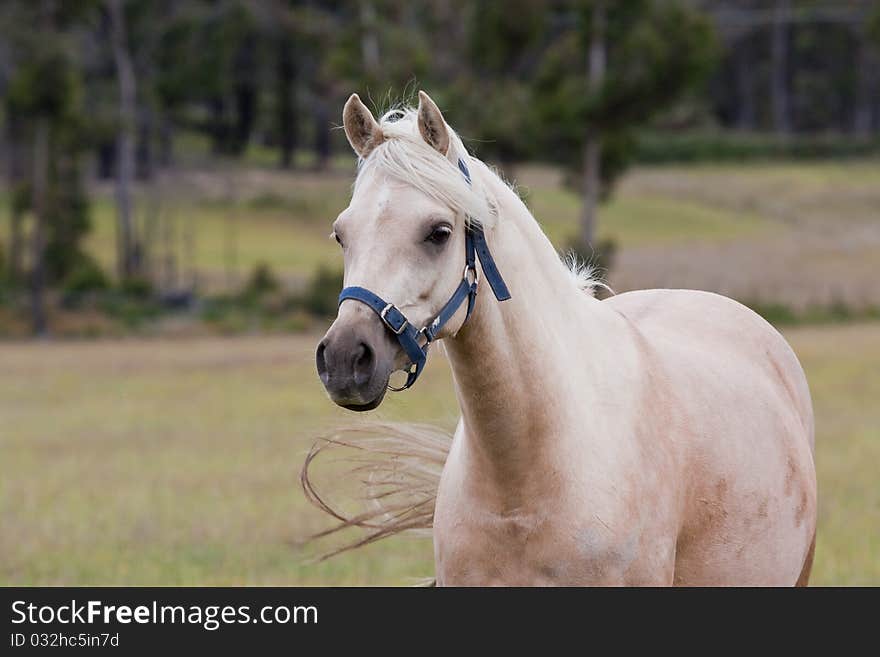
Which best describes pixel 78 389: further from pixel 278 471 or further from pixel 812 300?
pixel 812 300

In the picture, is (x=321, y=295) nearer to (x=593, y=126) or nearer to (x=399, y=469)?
(x=593, y=126)

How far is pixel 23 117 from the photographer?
3459cm

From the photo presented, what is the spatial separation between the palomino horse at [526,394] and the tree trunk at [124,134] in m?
34.8

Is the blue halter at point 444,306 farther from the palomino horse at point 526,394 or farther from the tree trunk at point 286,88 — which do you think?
the tree trunk at point 286,88

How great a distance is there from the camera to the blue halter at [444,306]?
393 cm

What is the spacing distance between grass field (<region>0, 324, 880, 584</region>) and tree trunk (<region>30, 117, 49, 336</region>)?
166 inches

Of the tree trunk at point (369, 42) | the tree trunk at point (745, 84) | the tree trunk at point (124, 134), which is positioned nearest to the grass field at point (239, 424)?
the tree trunk at point (124, 134)

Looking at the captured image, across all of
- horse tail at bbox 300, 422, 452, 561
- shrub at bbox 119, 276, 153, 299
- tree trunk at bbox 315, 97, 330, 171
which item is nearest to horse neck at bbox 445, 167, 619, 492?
horse tail at bbox 300, 422, 452, 561

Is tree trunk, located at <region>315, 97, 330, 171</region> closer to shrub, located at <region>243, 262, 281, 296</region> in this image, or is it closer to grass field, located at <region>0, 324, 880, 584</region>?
shrub, located at <region>243, 262, 281, 296</region>

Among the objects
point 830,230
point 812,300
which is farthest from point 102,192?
point 812,300

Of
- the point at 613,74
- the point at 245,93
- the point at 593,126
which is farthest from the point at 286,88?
the point at 613,74

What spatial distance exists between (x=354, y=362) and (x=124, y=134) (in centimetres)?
3842
